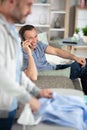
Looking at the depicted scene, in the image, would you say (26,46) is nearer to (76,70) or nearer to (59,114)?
(76,70)

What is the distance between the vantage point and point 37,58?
2.60 meters

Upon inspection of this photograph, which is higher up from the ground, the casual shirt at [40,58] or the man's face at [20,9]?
the man's face at [20,9]

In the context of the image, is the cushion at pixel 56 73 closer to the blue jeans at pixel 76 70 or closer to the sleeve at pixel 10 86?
the blue jeans at pixel 76 70

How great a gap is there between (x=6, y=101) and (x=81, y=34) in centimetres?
234

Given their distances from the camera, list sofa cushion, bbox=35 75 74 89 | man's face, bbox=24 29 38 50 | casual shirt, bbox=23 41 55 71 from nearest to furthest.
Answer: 1. sofa cushion, bbox=35 75 74 89
2. man's face, bbox=24 29 38 50
3. casual shirt, bbox=23 41 55 71

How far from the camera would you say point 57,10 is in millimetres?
4578

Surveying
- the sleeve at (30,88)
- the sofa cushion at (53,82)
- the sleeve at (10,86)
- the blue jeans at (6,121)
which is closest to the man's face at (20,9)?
the sleeve at (10,86)

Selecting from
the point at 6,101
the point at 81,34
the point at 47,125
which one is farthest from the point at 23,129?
the point at 81,34

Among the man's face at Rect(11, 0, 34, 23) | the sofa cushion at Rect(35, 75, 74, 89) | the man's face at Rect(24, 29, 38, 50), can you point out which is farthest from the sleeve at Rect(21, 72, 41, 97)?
the man's face at Rect(24, 29, 38, 50)

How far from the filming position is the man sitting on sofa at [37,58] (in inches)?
89.7

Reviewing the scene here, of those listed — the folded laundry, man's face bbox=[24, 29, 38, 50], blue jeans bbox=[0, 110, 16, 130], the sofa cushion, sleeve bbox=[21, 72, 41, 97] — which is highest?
man's face bbox=[24, 29, 38, 50]

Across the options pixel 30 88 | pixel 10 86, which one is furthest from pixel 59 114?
pixel 10 86

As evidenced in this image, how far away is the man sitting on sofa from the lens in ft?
7.48

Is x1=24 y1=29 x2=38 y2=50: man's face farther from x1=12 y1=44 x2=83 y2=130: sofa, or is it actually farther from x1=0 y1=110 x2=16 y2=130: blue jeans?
x1=0 y1=110 x2=16 y2=130: blue jeans
